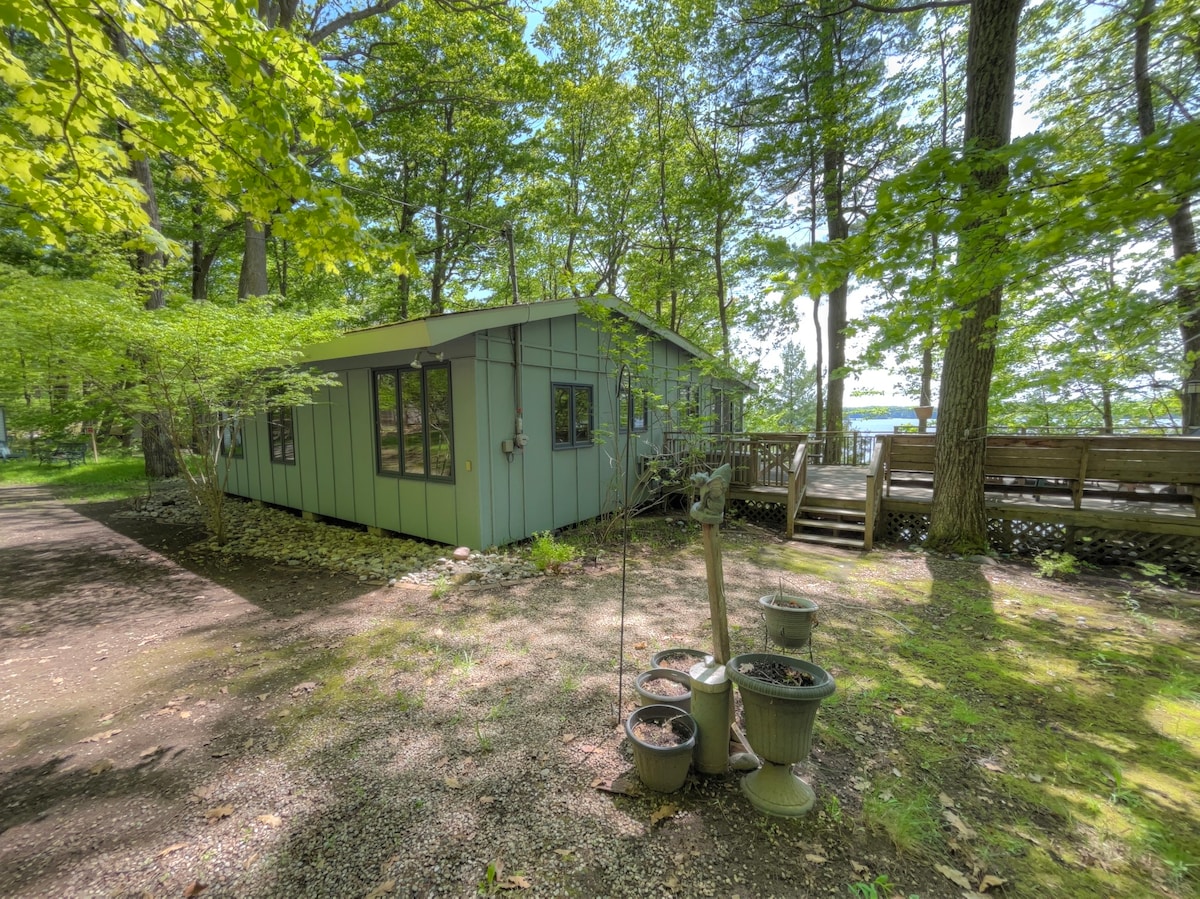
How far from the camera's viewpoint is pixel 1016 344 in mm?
10711

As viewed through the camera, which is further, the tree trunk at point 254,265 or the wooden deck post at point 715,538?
the tree trunk at point 254,265

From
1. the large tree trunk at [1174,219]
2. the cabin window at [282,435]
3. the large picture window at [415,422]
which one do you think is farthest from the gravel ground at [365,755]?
the large tree trunk at [1174,219]

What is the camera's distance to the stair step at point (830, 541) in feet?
22.7

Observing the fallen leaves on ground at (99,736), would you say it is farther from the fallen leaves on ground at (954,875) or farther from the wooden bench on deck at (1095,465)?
the wooden bench on deck at (1095,465)

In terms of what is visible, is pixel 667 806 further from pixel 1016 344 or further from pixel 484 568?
pixel 1016 344

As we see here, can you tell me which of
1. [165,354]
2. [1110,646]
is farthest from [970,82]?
[165,354]

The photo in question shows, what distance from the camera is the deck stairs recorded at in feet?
23.5

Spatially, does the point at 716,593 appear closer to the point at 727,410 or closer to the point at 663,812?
the point at 663,812

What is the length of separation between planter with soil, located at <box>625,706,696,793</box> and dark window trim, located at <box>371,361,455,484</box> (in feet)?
15.3

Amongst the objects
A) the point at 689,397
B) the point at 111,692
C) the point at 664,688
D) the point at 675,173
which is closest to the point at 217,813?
the point at 111,692

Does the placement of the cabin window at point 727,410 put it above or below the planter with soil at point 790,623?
above

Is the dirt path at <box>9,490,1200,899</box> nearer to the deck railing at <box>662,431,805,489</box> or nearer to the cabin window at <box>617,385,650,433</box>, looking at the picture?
the deck railing at <box>662,431,805,489</box>

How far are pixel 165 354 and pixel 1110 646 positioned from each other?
9764 millimetres

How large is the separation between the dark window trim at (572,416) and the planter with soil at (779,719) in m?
5.44
